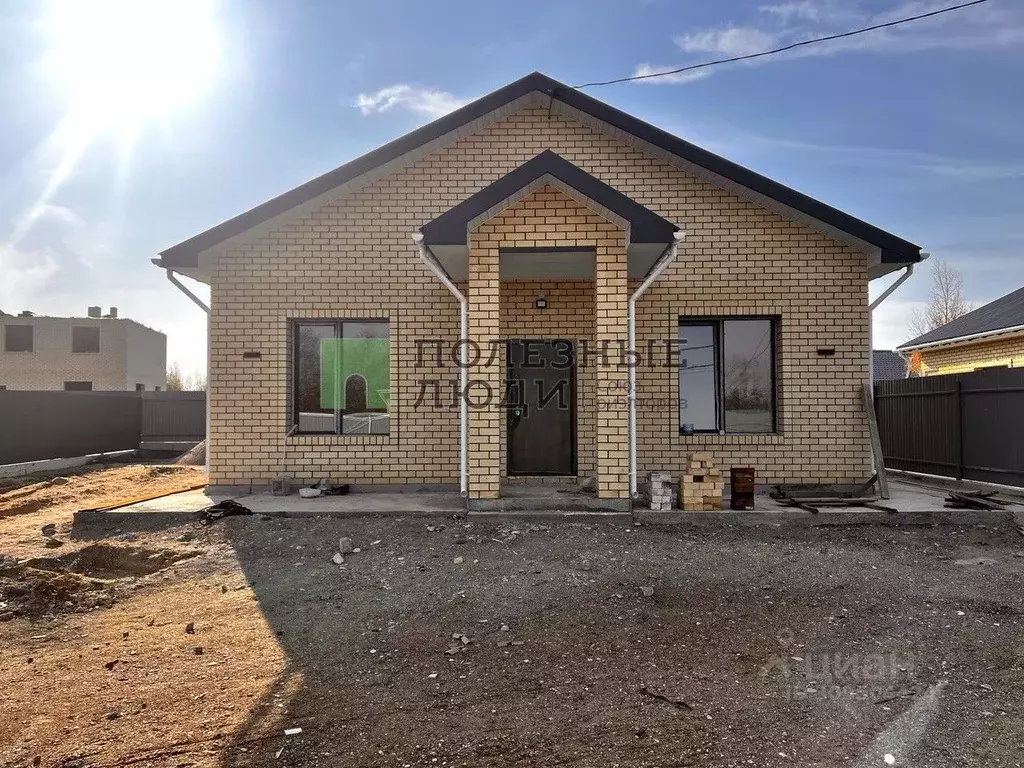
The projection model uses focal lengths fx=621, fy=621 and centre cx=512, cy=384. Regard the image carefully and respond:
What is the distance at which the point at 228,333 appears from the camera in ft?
27.7

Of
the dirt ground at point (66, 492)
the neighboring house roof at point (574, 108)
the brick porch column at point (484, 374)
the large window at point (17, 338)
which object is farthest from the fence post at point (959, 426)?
the large window at point (17, 338)

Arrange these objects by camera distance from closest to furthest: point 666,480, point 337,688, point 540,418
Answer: point 337,688, point 666,480, point 540,418

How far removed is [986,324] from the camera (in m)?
15.6

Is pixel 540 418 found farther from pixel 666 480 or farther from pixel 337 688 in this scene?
pixel 337 688

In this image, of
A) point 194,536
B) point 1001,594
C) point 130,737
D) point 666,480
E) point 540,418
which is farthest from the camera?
point 540,418

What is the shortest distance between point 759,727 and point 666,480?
4.04 metres

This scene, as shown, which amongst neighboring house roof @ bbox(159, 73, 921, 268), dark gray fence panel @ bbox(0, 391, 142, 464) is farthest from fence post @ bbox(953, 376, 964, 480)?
dark gray fence panel @ bbox(0, 391, 142, 464)

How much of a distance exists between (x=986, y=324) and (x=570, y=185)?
14.2 m

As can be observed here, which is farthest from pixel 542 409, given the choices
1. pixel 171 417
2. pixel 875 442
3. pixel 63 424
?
pixel 171 417

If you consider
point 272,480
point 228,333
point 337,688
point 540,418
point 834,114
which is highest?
point 834,114

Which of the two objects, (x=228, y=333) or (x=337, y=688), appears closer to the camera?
(x=337, y=688)

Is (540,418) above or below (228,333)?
below

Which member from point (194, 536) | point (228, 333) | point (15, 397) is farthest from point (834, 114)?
point (15, 397)

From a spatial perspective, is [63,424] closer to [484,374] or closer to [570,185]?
[484,374]
